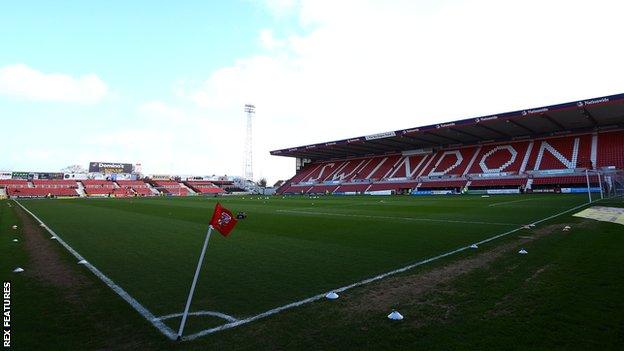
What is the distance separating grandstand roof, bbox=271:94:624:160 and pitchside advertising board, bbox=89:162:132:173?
63.1m

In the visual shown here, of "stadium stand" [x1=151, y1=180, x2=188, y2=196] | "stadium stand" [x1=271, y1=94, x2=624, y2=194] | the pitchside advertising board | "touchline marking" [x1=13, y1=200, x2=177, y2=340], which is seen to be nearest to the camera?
"touchline marking" [x1=13, y1=200, x2=177, y2=340]

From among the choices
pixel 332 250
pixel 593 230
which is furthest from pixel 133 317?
pixel 593 230

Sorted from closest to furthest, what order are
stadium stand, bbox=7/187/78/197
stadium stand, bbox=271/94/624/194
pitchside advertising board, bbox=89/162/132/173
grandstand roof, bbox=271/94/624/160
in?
grandstand roof, bbox=271/94/624/160 < stadium stand, bbox=271/94/624/194 < stadium stand, bbox=7/187/78/197 < pitchside advertising board, bbox=89/162/132/173

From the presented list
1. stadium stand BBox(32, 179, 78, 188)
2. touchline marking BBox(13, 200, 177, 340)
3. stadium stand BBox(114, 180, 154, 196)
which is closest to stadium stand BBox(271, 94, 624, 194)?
stadium stand BBox(114, 180, 154, 196)

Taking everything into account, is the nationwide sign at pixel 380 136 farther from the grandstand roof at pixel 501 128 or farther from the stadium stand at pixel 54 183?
the stadium stand at pixel 54 183

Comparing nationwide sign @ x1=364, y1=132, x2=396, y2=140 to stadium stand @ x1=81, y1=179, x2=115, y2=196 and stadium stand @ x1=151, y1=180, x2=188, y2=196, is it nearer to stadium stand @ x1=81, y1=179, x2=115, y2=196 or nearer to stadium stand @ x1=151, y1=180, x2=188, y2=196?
stadium stand @ x1=151, y1=180, x2=188, y2=196

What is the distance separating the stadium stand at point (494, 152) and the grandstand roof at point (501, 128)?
9 cm

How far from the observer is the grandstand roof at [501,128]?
37931 millimetres

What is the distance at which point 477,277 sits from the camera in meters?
6.66

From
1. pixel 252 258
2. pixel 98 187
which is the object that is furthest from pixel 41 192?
pixel 252 258

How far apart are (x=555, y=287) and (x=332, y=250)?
17.3 feet

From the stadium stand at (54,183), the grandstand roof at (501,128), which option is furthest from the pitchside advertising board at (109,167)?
the grandstand roof at (501,128)

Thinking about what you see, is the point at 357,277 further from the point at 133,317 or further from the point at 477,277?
the point at 133,317

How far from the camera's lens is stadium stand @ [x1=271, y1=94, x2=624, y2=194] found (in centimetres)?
4025
